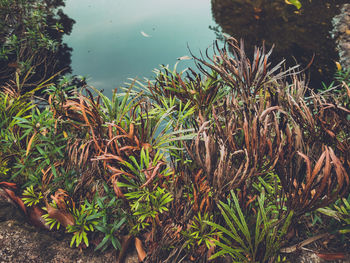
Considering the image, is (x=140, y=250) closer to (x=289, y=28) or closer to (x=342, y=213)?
(x=342, y=213)

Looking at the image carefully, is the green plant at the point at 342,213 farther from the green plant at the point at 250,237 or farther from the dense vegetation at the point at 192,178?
the green plant at the point at 250,237

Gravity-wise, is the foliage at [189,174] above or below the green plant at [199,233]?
above

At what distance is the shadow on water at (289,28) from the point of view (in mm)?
2912

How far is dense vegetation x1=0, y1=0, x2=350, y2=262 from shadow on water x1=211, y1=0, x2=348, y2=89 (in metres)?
1.67

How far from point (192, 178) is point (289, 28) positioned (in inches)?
120

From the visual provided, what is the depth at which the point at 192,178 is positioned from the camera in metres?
1.31

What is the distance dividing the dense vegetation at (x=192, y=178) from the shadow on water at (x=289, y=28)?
1670 millimetres

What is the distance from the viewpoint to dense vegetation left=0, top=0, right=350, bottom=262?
3.87 ft

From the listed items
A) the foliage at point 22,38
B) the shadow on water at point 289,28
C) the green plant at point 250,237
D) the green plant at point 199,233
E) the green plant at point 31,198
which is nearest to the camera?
the green plant at point 250,237

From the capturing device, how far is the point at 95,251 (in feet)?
4.52

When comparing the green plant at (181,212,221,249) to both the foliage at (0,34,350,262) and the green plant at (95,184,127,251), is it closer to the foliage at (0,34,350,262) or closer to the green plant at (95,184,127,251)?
the foliage at (0,34,350,262)

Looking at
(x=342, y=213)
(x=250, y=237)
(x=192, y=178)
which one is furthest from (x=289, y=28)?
(x=250, y=237)

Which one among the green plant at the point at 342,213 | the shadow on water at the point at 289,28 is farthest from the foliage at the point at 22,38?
the green plant at the point at 342,213

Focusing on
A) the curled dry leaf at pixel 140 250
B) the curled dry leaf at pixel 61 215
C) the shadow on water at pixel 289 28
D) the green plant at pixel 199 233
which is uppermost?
the shadow on water at pixel 289 28
